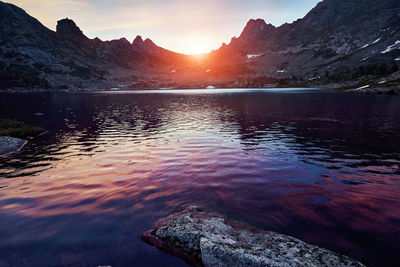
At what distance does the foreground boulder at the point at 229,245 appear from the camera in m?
6.57

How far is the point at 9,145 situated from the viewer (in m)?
23.6

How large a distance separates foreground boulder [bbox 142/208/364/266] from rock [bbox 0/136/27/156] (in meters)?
23.0

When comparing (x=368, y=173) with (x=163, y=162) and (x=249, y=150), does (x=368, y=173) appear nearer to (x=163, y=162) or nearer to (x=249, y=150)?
(x=249, y=150)

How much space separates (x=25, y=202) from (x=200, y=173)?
11.3 metres

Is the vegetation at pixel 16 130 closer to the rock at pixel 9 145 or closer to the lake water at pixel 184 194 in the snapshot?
the rock at pixel 9 145

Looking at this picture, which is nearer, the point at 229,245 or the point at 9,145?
the point at 229,245

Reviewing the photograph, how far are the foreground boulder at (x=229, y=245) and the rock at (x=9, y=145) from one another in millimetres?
23025

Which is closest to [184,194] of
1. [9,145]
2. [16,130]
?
[9,145]

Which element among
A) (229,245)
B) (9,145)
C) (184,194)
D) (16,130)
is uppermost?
(16,130)

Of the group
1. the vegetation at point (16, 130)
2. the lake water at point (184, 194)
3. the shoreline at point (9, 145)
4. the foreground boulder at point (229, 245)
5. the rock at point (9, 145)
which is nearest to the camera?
the foreground boulder at point (229, 245)

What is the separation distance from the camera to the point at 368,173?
1555 centimetres

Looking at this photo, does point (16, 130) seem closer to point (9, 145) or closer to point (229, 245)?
point (9, 145)

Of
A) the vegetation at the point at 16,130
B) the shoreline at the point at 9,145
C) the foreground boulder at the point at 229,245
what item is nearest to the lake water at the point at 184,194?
the foreground boulder at the point at 229,245

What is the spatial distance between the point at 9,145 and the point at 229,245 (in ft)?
92.5
